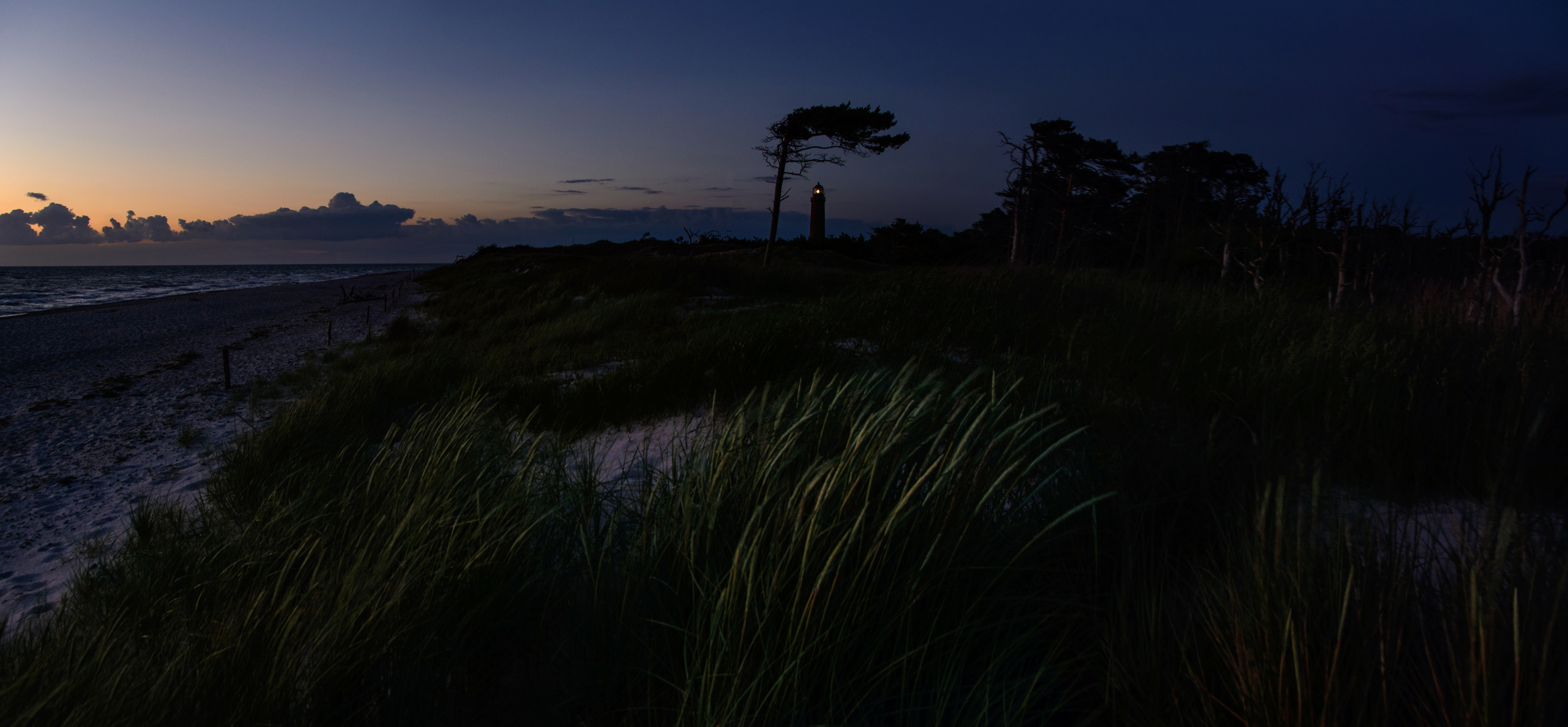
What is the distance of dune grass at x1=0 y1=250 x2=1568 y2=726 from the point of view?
1.28 meters

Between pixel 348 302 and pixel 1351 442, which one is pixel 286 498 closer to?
pixel 1351 442

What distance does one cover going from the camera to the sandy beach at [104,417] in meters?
4.26

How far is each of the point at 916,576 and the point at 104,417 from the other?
11.1m

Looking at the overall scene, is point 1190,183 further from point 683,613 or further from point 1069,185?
point 683,613

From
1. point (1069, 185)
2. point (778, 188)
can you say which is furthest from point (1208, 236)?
point (778, 188)

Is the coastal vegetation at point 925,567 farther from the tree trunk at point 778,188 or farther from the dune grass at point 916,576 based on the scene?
the tree trunk at point 778,188

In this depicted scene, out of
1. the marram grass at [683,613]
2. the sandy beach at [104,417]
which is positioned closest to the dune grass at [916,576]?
the marram grass at [683,613]

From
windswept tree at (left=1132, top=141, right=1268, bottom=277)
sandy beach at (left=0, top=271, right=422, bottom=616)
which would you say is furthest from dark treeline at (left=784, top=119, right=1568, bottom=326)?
sandy beach at (left=0, top=271, right=422, bottom=616)

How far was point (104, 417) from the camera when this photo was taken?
7.75m

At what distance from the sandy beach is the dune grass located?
158cm

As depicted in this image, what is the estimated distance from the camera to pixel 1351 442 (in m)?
2.48

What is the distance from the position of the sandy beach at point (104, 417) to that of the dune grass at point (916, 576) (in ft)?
5.18

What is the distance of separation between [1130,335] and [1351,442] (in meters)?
1.74

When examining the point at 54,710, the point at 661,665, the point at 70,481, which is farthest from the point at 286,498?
the point at 70,481
